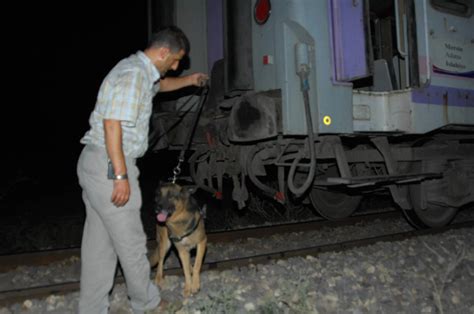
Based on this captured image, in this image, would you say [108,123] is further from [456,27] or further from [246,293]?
[456,27]

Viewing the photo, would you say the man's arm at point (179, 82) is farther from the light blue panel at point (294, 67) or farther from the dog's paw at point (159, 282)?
the dog's paw at point (159, 282)

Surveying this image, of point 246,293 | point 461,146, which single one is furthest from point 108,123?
point 461,146

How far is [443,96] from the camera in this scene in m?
4.48

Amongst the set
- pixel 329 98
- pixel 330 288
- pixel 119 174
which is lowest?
pixel 330 288

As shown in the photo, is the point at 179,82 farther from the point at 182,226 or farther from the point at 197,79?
the point at 182,226

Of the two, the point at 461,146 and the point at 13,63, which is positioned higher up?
the point at 13,63

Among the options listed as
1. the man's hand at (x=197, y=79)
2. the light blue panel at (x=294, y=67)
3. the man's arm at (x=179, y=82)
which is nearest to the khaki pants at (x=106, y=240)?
the man's arm at (x=179, y=82)

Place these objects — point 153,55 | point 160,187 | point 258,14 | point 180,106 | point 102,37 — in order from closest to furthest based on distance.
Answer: point 153,55 → point 160,187 → point 258,14 → point 180,106 → point 102,37

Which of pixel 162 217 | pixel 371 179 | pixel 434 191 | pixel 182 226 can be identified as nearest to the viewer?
pixel 162 217

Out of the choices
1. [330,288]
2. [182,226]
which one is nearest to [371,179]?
[330,288]

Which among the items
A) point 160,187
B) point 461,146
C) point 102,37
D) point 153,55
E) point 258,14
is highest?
point 102,37

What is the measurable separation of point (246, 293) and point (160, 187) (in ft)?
3.61

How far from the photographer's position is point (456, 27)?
4746mm

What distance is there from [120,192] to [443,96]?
3457mm
